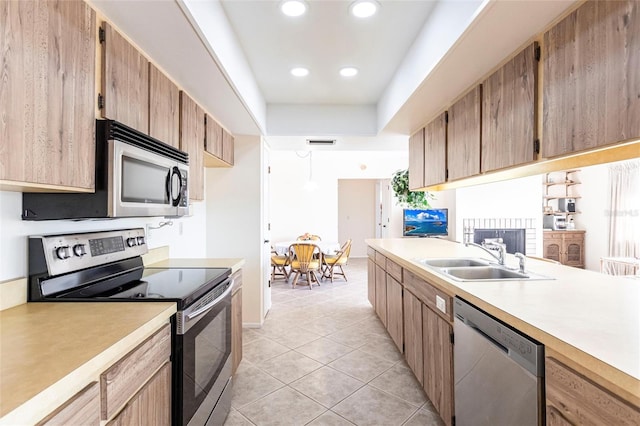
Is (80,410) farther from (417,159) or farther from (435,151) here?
(417,159)

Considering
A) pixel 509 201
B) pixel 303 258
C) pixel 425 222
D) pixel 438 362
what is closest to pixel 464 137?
pixel 438 362

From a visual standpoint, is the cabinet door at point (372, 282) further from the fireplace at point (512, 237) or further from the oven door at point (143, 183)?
the fireplace at point (512, 237)

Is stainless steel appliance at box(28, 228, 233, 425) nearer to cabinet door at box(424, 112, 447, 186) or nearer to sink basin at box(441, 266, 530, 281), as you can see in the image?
sink basin at box(441, 266, 530, 281)

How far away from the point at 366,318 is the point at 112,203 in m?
3.24

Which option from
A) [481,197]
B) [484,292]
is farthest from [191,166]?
[481,197]

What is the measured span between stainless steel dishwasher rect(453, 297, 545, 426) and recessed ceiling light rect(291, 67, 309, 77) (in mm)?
2218

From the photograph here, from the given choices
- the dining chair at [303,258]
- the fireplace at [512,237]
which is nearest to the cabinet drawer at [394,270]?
the dining chair at [303,258]

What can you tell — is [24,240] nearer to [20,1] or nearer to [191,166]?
[20,1]

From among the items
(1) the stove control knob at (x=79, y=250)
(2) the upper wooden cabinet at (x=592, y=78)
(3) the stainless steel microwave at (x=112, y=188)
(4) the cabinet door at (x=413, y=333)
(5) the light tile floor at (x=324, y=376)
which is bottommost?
(5) the light tile floor at (x=324, y=376)

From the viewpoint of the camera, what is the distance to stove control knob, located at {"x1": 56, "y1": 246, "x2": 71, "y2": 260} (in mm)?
1429

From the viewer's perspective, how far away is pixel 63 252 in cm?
145

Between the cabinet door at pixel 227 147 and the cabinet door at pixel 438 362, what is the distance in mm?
2388

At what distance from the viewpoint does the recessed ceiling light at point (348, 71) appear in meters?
2.79

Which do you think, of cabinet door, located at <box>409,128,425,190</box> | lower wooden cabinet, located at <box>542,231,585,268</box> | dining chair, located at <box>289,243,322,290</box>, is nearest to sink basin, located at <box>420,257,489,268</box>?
cabinet door, located at <box>409,128,425,190</box>
